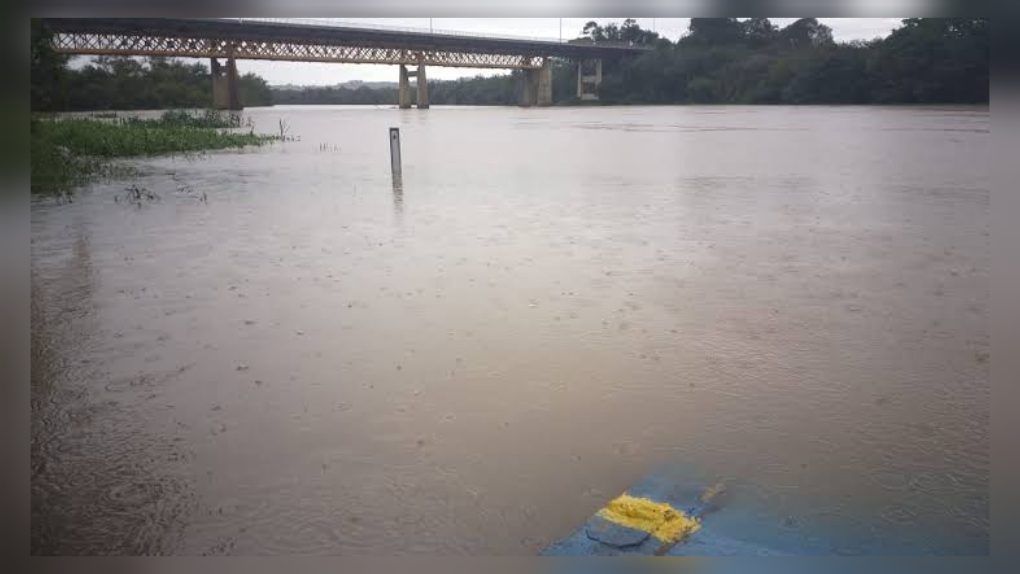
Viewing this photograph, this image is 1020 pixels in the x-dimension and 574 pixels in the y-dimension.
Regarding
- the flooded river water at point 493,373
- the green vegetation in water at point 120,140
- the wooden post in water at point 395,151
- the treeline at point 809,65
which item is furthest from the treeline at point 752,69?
the wooden post in water at point 395,151

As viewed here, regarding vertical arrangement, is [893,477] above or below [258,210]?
below

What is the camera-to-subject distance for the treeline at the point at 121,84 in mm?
5477

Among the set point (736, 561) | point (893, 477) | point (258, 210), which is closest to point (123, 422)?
point (736, 561)

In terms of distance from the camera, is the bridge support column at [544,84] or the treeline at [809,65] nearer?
the treeline at [809,65]

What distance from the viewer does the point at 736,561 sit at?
8.59 ft

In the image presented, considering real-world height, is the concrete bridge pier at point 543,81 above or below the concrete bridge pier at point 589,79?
above

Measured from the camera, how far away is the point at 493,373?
15.2 feet

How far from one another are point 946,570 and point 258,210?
32.8 feet

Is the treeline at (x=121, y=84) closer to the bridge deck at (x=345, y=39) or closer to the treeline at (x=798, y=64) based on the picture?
the bridge deck at (x=345, y=39)

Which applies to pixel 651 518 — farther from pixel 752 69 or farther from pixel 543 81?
pixel 543 81

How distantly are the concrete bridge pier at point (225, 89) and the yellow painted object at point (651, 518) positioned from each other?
11.9 meters

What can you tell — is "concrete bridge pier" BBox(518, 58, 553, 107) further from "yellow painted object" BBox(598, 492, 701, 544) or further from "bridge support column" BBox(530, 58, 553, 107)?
"yellow painted object" BBox(598, 492, 701, 544)

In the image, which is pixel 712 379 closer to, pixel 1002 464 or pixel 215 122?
pixel 1002 464

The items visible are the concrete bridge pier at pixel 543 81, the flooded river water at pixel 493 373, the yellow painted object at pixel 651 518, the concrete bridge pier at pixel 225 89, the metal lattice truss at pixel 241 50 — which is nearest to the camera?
the yellow painted object at pixel 651 518
